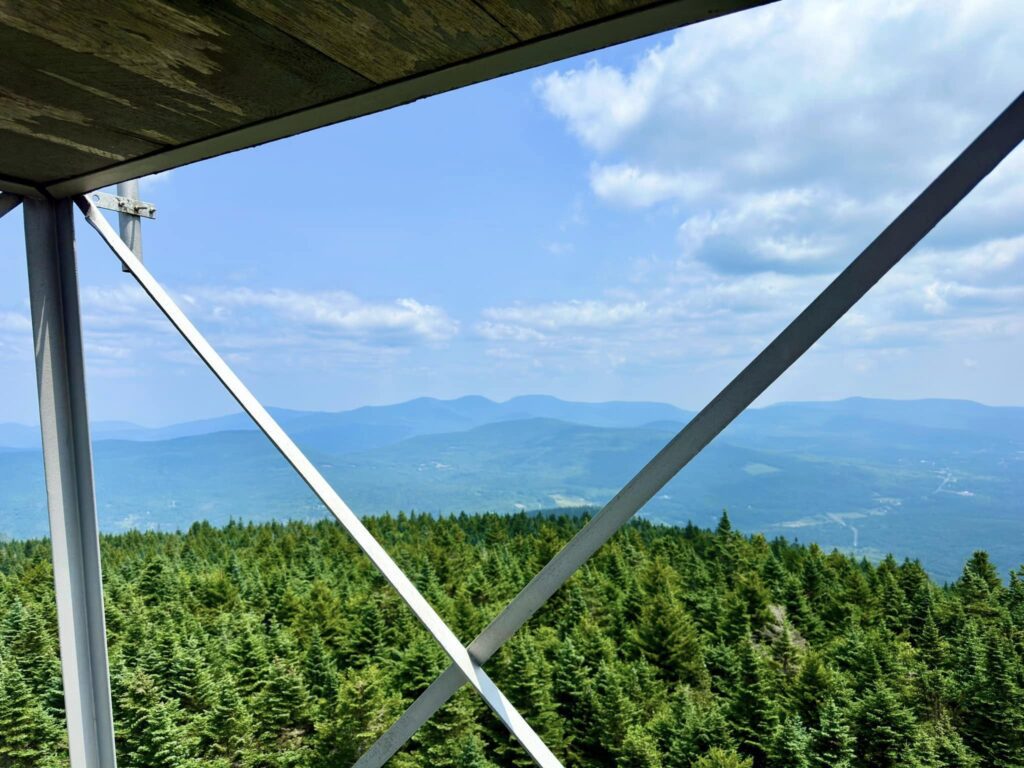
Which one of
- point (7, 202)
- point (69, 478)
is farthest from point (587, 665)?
point (7, 202)

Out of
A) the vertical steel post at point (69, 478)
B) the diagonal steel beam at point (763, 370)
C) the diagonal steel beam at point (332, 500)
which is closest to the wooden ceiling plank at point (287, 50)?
the diagonal steel beam at point (763, 370)

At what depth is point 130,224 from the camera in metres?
1.79

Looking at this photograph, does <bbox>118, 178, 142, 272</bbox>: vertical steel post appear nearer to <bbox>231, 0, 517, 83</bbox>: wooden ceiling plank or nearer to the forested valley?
<bbox>231, 0, 517, 83</bbox>: wooden ceiling plank

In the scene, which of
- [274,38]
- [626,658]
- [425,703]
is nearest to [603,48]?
[274,38]

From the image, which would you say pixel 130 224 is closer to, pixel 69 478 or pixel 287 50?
pixel 69 478

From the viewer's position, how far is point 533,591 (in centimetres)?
106

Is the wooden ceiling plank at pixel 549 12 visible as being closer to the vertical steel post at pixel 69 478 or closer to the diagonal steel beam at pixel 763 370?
the diagonal steel beam at pixel 763 370

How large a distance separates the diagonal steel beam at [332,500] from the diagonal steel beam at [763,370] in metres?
0.05

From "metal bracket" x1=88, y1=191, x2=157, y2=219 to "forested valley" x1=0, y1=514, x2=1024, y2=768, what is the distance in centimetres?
835

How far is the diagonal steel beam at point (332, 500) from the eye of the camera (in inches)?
42.9

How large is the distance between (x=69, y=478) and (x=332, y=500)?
29.1 inches

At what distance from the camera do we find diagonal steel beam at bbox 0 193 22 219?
1.44m

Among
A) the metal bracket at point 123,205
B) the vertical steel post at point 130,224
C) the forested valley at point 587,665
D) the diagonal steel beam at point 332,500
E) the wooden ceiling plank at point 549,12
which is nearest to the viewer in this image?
the wooden ceiling plank at point 549,12

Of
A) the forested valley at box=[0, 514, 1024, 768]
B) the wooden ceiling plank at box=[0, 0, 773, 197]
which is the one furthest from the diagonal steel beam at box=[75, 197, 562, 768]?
the forested valley at box=[0, 514, 1024, 768]
